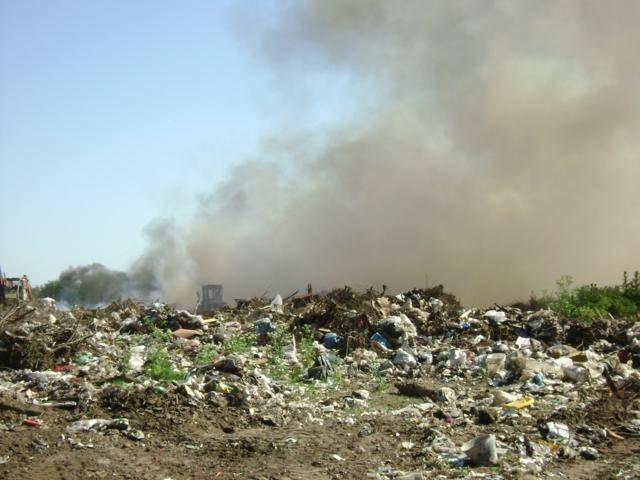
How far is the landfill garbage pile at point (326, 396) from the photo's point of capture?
5.24 meters

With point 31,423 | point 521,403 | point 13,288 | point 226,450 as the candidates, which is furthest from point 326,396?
point 13,288

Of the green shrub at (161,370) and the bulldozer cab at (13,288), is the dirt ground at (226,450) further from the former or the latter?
the bulldozer cab at (13,288)

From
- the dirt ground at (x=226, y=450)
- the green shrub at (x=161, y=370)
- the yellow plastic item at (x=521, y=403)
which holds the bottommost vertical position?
the dirt ground at (x=226, y=450)

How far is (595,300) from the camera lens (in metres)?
15.8

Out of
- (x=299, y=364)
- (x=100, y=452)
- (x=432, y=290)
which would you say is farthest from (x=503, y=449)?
(x=432, y=290)

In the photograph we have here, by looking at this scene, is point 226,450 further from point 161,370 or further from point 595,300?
point 595,300

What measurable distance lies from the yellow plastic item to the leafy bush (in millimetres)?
6732

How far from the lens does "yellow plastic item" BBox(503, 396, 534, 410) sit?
271 inches

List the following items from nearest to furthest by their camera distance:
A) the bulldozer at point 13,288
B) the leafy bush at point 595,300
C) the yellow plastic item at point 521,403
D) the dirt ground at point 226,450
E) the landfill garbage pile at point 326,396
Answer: the dirt ground at point 226,450 → the landfill garbage pile at point 326,396 → the yellow plastic item at point 521,403 → the leafy bush at point 595,300 → the bulldozer at point 13,288

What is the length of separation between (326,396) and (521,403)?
192 centimetres

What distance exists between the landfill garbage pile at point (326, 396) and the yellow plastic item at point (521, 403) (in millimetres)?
31

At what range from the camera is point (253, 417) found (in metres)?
6.38

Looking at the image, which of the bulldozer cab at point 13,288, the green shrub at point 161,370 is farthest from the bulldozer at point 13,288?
the green shrub at point 161,370

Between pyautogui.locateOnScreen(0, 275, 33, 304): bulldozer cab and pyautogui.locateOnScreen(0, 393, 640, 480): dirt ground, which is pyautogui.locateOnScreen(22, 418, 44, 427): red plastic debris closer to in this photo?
pyautogui.locateOnScreen(0, 393, 640, 480): dirt ground
